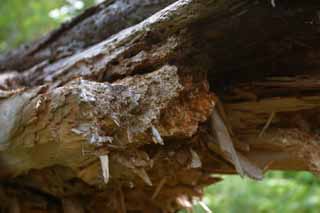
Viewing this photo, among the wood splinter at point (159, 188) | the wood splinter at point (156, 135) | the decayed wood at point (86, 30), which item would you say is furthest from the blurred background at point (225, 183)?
the wood splinter at point (156, 135)

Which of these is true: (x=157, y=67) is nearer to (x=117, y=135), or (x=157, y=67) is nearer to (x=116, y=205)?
(x=117, y=135)

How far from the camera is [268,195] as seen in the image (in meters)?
3.72

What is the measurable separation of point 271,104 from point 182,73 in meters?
0.25

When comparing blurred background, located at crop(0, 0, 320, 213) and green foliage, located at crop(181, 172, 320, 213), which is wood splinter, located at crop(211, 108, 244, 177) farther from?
green foliage, located at crop(181, 172, 320, 213)

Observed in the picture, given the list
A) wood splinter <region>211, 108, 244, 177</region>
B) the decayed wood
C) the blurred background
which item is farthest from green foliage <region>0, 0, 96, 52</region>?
wood splinter <region>211, 108, 244, 177</region>

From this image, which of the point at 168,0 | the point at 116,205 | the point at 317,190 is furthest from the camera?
the point at 317,190

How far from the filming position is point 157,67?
1.11 meters

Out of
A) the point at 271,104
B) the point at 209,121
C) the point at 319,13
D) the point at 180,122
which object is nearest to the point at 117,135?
the point at 180,122

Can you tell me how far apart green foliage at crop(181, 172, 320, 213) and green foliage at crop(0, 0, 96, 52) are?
1.68m

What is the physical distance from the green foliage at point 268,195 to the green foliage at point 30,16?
168 cm

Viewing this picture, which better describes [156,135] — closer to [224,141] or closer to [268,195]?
[224,141]

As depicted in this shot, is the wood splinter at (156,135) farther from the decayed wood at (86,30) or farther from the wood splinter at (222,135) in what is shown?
the decayed wood at (86,30)

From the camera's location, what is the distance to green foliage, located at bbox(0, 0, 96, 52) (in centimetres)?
295

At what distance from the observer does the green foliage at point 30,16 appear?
2953 mm
